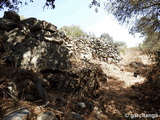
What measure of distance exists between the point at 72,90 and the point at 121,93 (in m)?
2.06

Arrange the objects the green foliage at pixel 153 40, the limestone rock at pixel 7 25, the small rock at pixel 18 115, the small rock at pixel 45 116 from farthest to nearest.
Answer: the green foliage at pixel 153 40, the limestone rock at pixel 7 25, the small rock at pixel 45 116, the small rock at pixel 18 115

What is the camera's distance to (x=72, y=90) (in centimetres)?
346

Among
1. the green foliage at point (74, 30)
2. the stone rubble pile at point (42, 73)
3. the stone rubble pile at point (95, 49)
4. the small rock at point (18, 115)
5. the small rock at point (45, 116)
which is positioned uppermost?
the green foliage at point (74, 30)

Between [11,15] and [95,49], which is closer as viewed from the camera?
[11,15]

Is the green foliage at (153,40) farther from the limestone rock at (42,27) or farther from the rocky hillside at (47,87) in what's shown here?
the limestone rock at (42,27)

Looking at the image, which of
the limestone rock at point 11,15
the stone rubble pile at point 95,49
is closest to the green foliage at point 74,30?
the stone rubble pile at point 95,49

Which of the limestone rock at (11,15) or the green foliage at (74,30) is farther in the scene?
the green foliage at (74,30)

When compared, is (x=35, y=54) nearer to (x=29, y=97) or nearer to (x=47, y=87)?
(x=47, y=87)

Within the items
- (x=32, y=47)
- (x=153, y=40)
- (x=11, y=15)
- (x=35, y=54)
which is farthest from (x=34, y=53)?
(x=153, y=40)

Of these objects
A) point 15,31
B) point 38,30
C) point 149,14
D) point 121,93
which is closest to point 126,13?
point 149,14

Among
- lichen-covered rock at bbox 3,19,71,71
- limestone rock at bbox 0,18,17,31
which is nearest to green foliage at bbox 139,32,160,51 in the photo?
lichen-covered rock at bbox 3,19,71,71

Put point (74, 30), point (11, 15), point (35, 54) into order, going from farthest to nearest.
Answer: point (74, 30), point (11, 15), point (35, 54)

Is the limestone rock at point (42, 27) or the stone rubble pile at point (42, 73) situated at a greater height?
the limestone rock at point (42, 27)

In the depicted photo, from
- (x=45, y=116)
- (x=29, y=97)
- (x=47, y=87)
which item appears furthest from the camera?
(x=47, y=87)
